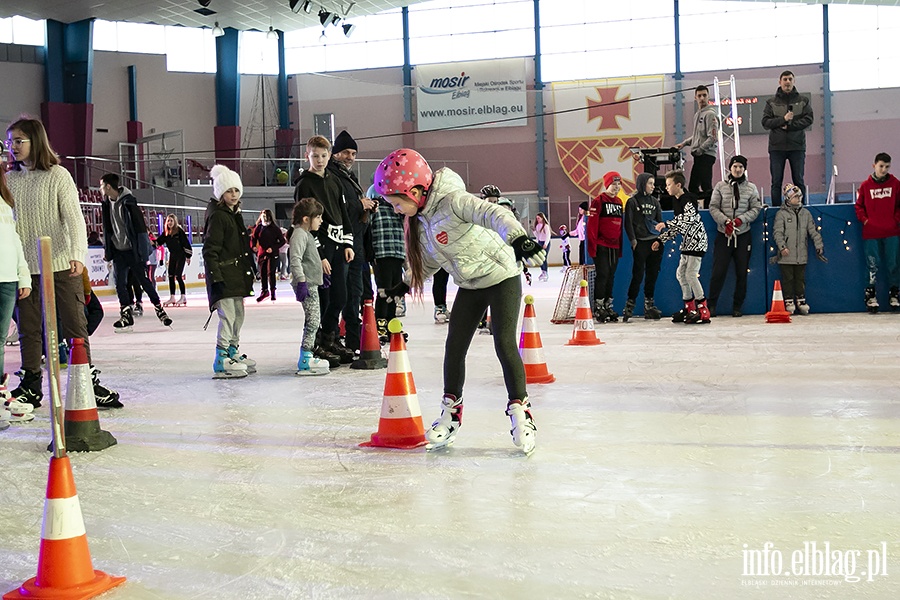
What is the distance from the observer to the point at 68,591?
221 cm

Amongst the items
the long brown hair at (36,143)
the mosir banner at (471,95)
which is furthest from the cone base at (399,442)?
the mosir banner at (471,95)

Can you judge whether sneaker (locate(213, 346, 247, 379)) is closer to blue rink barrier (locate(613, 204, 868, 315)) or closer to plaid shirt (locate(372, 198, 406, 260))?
plaid shirt (locate(372, 198, 406, 260))

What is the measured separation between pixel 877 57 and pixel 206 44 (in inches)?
821

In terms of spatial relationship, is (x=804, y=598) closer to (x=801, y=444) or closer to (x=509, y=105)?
(x=801, y=444)

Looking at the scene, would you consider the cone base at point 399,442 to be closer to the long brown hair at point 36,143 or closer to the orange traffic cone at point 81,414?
the orange traffic cone at point 81,414

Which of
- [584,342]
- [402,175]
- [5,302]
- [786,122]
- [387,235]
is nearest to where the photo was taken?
[402,175]

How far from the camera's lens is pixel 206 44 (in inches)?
1196

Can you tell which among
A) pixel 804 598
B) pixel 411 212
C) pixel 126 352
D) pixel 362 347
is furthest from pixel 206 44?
pixel 804 598

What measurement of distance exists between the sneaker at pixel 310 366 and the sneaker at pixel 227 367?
1.25ft

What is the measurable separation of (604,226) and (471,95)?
14.5 meters

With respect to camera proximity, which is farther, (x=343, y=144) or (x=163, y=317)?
(x=163, y=317)

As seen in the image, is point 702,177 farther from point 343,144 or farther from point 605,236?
point 343,144

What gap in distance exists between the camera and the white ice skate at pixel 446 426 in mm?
3771
